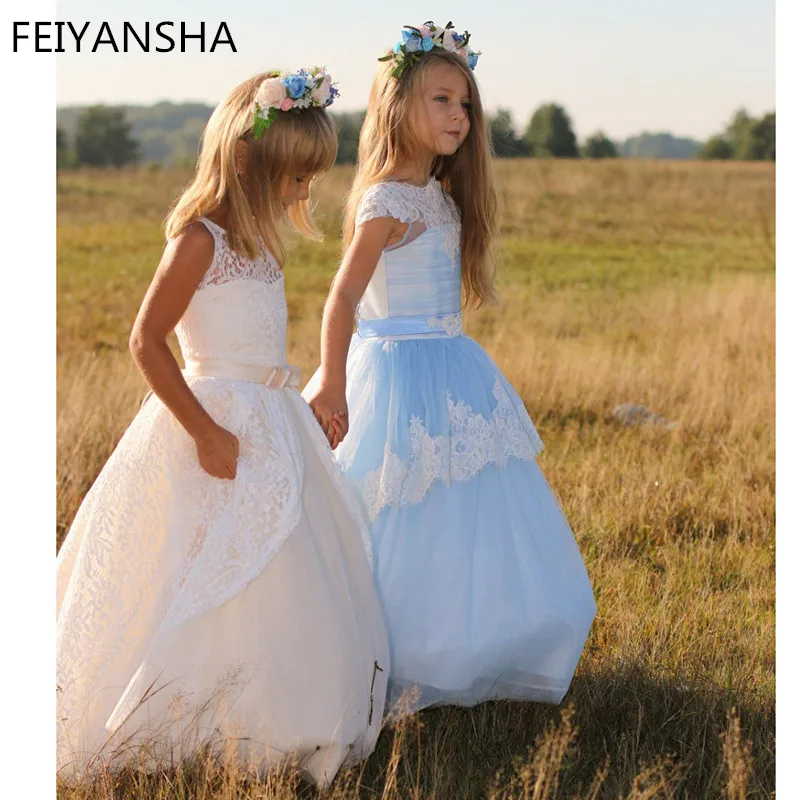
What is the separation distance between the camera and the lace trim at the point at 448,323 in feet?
11.3

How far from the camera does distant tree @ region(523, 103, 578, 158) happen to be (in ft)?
192

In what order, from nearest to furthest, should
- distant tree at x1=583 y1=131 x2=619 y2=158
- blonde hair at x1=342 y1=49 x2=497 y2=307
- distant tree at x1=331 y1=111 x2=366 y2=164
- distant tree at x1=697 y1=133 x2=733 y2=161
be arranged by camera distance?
blonde hair at x1=342 y1=49 x2=497 y2=307
distant tree at x1=331 y1=111 x2=366 y2=164
distant tree at x1=583 y1=131 x2=619 y2=158
distant tree at x1=697 y1=133 x2=733 y2=161

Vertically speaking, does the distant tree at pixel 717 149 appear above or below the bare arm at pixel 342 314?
above

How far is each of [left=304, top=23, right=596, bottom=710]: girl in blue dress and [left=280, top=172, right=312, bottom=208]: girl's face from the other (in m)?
0.33

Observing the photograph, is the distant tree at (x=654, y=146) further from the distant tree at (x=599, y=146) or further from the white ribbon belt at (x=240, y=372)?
the white ribbon belt at (x=240, y=372)

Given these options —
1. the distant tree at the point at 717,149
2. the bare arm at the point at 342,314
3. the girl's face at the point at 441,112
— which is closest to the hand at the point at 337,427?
the bare arm at the point at 342,314

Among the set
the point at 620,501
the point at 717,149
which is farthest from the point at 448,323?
the point at 717,149

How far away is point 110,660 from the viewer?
2787 millimetres

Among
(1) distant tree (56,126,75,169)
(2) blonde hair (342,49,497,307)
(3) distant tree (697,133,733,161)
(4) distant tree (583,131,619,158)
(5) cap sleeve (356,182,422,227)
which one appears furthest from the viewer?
(3) distant tree (697,133,733,161)

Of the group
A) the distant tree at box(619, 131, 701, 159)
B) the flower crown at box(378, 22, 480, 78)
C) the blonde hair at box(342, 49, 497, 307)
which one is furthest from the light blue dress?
the distant tree at box(619, 131, 701, 159)

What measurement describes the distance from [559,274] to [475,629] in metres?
11.9

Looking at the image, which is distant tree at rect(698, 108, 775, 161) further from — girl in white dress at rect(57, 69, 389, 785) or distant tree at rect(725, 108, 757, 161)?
girl in white dress at rect(57, 69, 389, 785)

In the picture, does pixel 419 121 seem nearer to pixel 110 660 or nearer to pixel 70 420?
pixel 110 660

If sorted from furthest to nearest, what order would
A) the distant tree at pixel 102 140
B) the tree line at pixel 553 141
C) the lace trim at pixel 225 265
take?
1. the distant tree at pixel 102 140
2. the tree line at pixel 553 141
3. the lace trim at pixel 225 265
